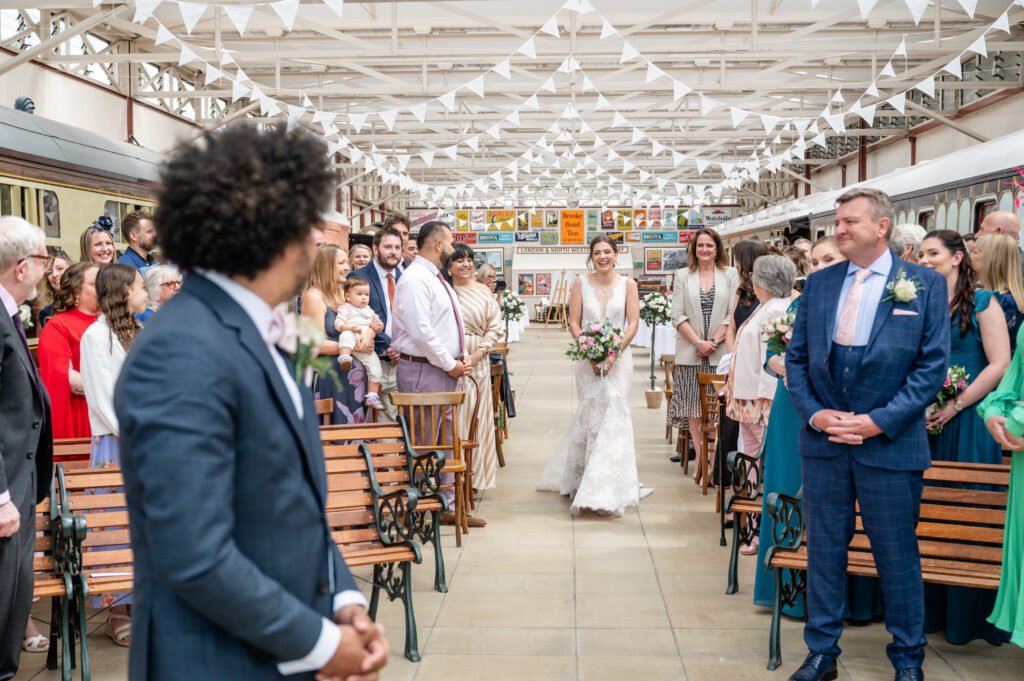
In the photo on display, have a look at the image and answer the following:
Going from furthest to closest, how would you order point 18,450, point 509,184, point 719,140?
point 509,184, point 719,140, point 18,450

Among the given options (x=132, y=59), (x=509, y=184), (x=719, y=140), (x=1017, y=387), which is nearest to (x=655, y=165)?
(x=509, y=184)

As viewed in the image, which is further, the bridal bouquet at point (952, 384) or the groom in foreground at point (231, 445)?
the bridal bouquet at point (952, 384)

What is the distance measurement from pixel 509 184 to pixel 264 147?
34.0m

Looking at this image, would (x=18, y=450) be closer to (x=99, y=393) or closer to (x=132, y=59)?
(x=99, y=393)

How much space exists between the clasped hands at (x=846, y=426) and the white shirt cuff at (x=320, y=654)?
2.34m

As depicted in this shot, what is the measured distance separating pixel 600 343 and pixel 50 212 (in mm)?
5016

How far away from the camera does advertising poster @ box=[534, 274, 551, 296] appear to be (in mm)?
35656

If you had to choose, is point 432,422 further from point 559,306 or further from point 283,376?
point 559,306

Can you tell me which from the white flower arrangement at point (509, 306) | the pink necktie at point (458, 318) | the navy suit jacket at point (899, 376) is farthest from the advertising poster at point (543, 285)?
the navy suit jacket at point (899, 376)

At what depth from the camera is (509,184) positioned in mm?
35000

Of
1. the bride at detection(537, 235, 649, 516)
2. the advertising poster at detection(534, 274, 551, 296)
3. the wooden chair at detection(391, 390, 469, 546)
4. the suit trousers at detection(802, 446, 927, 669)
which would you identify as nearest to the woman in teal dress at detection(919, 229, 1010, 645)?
the suit trousers at detection(802, 446, 927, 669)

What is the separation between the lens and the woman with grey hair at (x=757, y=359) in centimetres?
491

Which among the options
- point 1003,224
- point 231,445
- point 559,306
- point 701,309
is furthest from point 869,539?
point 559,306

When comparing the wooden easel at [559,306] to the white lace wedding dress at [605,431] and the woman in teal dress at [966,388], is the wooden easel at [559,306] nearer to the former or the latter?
the white lace wedding dress at [605,431]
